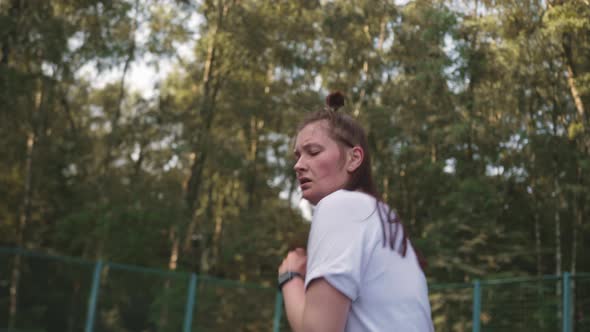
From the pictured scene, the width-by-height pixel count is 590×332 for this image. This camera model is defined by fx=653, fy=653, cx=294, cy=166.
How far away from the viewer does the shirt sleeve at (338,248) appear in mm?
1273

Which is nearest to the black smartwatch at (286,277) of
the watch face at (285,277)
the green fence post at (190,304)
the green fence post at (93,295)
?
the watch face at (285,277)

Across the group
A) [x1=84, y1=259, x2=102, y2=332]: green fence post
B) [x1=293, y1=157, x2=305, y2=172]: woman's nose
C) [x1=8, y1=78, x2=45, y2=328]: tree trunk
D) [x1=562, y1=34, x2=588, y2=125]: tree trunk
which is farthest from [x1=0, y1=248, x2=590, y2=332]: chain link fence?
[x1=293, y1=157, x2=305, y2=172]: woman's nose

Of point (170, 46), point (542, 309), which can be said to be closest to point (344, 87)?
point (170, 46)

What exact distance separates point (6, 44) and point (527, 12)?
39.8 feet

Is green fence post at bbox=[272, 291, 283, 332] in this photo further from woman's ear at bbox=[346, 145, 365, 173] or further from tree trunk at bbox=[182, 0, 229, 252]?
woman's ear at bbox=[346, 145, 365, 173]

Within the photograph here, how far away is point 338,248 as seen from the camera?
50.7 inches

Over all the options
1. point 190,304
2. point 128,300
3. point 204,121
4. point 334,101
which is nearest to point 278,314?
point 190,304

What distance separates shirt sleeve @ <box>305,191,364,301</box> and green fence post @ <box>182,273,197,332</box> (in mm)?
11582

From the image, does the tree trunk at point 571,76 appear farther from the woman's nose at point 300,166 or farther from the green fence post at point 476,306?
the woman's nose at point 300,166

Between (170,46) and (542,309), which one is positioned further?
(170,46)

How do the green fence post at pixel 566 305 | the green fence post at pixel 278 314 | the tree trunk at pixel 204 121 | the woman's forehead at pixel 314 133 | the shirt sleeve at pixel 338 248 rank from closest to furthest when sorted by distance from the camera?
the shirt sleeve at pixel 338 248 → the woman's forehead at pixel 314 133 → the green fence post at pixel 566 305 → the green fence post at pixel 278 314 → the tree trunk at pixel 204 121

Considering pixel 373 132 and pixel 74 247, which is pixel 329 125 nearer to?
pixel 373 132

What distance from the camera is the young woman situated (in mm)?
1283

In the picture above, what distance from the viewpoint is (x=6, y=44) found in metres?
16.0
